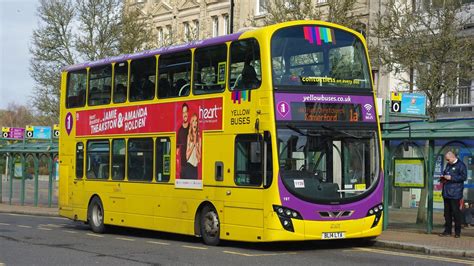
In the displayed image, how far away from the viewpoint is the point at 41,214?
29.0m

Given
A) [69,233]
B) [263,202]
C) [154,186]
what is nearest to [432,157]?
[263,202]

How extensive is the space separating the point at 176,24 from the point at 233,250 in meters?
32.3

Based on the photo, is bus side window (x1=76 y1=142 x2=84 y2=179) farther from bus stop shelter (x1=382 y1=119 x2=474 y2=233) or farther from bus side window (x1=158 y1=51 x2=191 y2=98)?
bus stop shelter (x1=382 y1=119 x2=474 y2=233)

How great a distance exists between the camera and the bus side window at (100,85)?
20.1 metres

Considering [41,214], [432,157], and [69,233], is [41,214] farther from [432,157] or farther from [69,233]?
[432,157]

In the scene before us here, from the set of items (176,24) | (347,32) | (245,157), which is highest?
(176,24)

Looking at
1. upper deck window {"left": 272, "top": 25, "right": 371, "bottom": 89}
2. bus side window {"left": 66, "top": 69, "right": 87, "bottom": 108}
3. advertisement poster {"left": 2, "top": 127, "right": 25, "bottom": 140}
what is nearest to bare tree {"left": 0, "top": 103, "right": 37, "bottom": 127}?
advertisement poster {"left": 2, "top": 127, "right": 25, "bottom": 140}

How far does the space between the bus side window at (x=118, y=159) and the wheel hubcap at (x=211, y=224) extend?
12.6ft

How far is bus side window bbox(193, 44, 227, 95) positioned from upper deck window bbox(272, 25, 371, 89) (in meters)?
1.55

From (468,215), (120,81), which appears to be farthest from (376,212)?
(120,81)

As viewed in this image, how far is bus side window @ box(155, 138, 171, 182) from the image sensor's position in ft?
57.9

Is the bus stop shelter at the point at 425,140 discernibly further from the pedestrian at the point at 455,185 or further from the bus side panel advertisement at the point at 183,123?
the bus side panel advertisement at the point at 183,123

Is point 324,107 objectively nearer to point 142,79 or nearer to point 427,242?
point 427,242

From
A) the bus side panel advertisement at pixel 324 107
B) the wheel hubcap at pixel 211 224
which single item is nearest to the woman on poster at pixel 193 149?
the wheel hubcap at pixel 211 224
